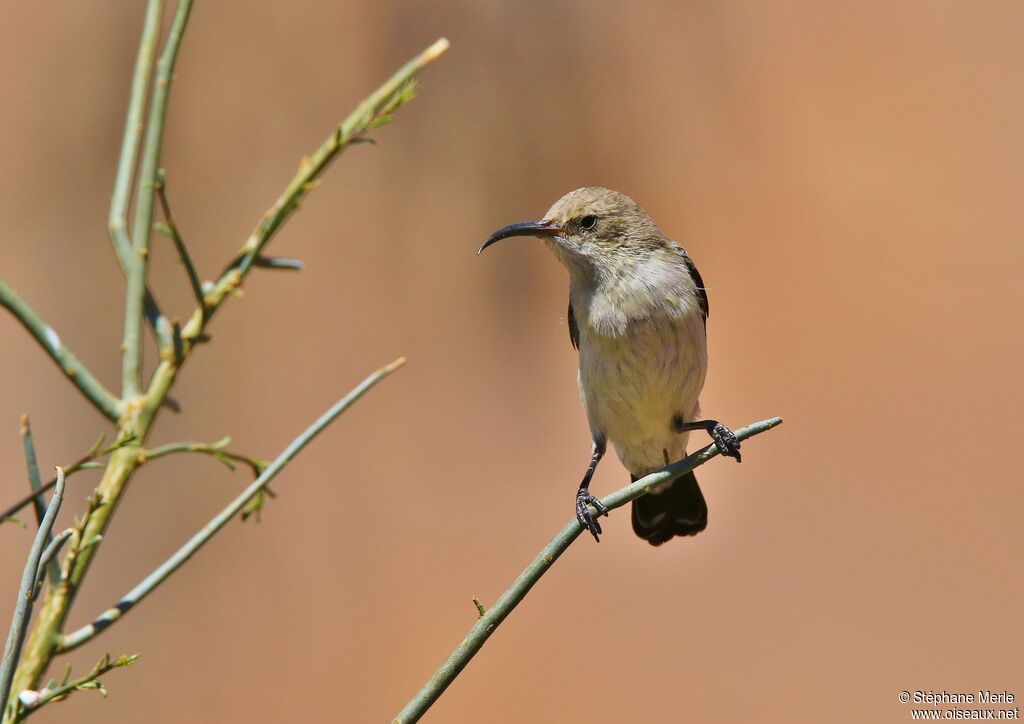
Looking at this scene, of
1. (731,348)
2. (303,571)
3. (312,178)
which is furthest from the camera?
(731,348)

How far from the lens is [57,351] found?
116 cm

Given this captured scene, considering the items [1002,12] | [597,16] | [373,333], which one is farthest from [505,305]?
[1002,12]

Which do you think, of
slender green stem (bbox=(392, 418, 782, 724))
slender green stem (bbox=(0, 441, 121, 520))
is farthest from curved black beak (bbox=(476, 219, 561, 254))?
slender green stem (bbox=(0, 441, 121, 520))

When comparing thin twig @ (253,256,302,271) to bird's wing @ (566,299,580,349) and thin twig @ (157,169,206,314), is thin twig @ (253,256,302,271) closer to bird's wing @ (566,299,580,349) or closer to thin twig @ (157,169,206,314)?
thin twig @ (157,169,206,314)

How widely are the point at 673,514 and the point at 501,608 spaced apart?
3.38 metres

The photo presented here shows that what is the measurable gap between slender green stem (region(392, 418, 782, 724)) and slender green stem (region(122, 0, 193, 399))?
472mm

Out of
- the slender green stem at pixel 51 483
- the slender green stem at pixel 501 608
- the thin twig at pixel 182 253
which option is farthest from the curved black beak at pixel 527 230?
the slender green stem at pixel 51 483

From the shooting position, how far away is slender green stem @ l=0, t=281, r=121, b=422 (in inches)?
44.0

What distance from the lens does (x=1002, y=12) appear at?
37.2 feet

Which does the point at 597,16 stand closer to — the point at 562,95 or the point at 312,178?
the point at 562,95

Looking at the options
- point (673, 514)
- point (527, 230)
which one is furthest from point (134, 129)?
point (673, 514)

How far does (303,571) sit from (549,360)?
3.62 metres

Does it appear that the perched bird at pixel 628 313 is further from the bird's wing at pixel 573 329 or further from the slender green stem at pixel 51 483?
the slender green stem at pixel 51 483

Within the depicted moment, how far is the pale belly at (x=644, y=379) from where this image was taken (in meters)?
3.55
